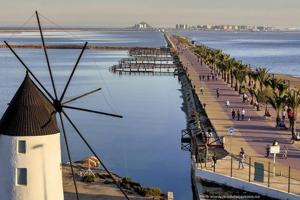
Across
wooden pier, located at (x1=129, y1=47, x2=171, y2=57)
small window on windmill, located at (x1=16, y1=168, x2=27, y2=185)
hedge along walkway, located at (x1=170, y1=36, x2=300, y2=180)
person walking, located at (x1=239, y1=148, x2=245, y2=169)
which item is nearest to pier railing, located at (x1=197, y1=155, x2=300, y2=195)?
person walking, located at (x1=239, y1=148, x2=245, y2=169)

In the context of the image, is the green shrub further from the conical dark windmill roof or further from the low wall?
the conical dark windmill roof

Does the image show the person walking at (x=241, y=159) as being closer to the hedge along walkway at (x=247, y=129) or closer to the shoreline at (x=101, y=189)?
the hedge along walkway at (x=247, y=129)

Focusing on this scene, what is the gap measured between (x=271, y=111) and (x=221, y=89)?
2001 cm

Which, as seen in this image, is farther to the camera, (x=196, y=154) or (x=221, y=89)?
(x=221, y=89)

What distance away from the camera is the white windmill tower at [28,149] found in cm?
1884

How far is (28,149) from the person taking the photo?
1883 cm

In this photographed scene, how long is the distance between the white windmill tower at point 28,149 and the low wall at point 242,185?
12314 mm

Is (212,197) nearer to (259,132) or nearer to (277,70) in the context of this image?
(259,132)

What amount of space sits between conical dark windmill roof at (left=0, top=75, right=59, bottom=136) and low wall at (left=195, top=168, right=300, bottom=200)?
1252 centimetres

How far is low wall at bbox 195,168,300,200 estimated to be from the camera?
90.4 feet

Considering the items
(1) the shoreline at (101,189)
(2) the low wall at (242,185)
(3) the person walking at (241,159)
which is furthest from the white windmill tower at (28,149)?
(3) the person walking at (241,159)

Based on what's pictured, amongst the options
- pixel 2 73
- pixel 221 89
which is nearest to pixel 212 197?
pixel 221 89

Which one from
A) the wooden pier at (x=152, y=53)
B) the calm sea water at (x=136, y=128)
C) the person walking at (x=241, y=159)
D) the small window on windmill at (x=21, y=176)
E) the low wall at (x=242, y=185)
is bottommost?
the calm sea water at (x=136, y=128)

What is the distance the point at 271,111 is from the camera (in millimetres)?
55188
